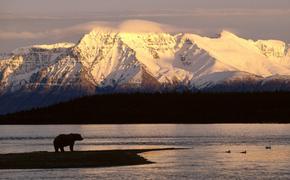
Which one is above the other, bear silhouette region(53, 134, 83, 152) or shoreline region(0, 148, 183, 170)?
bear silhouette region(53, 134, 83, 152)

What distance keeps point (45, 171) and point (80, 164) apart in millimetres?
5438

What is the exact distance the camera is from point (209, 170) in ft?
223

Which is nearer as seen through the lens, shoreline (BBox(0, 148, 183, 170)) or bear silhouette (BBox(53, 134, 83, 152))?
shoreline (BBox(0, 148, 183, 170))

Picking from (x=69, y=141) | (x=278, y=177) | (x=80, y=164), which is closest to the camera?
(x=278, y=177)

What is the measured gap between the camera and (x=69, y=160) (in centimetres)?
7400

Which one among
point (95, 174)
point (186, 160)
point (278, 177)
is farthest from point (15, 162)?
point (278, 177)

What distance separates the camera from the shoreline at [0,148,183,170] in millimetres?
70438

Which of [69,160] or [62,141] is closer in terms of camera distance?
[69,160]

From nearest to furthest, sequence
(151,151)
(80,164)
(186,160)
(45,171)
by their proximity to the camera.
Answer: (45,171) → (80,164) → (186,160) → (151,151)

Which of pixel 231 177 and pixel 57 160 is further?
pixel 57 160

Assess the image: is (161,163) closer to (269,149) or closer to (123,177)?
(123,177)

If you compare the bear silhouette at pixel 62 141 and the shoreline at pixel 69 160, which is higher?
the bear silhouette at pixel 62 141

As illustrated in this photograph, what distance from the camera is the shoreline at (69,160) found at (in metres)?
70.4

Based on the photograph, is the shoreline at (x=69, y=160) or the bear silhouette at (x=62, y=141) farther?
the bear silhouette at (x=62, y=141)
